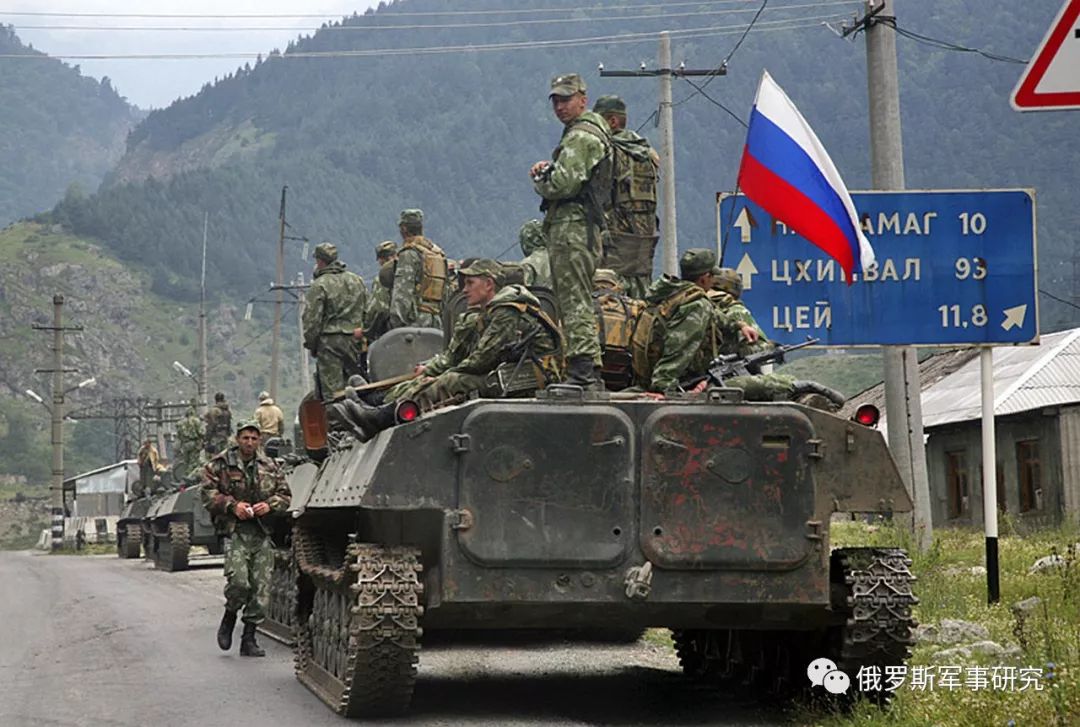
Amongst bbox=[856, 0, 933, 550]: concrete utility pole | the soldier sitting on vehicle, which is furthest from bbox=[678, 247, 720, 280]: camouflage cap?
bbox=[856, 0, 933, 550]: concrete utility pole

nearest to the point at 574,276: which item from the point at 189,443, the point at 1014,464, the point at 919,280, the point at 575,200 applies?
the point at 575,200

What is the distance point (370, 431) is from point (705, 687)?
291 centimetres

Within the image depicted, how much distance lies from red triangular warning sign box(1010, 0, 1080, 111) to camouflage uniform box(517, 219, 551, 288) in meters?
6.27

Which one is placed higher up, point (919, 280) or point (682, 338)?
point (919, 280)

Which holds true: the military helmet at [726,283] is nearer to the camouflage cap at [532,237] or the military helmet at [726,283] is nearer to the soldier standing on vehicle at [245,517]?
the camouflage cap at [532,237]

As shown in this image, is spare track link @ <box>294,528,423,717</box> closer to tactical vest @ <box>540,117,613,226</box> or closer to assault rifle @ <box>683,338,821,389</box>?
assault rifle @ <box>683,338,821,389</box>

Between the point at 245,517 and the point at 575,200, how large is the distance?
4.78 metres

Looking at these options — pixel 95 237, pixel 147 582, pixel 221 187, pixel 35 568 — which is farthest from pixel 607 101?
pixel 221 187

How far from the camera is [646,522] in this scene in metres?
9.79

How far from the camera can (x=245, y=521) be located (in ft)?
48.4

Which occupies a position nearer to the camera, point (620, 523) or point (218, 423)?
point (620, 523)

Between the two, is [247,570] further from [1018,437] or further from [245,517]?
[1018,437]

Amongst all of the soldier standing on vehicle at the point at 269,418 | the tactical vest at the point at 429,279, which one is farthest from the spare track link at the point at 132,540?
the tactical vest at the point at 429,279

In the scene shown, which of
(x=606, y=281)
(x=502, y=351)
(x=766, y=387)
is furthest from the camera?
(x=606, y=281)
